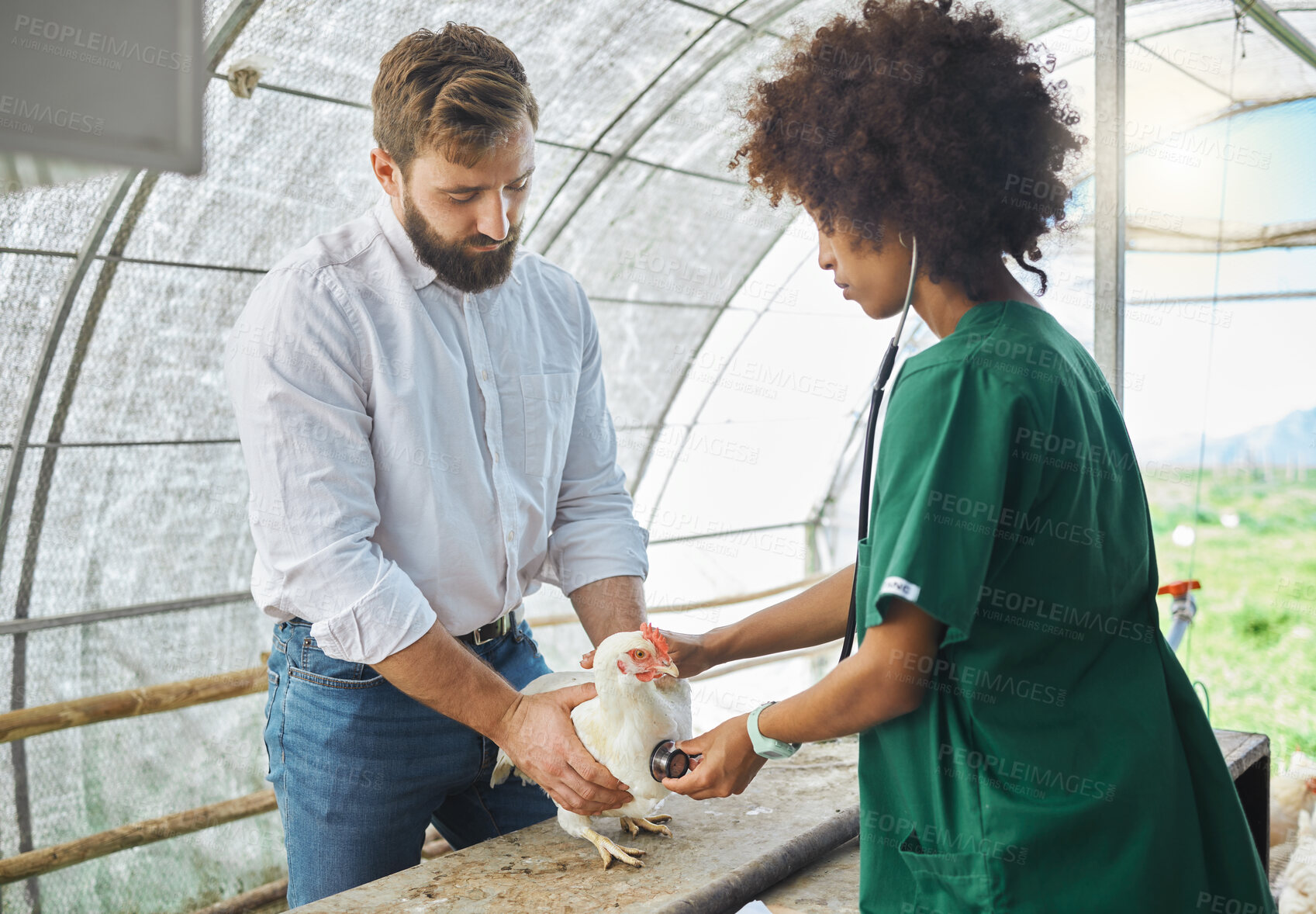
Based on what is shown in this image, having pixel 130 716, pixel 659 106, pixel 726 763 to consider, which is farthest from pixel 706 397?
pixel 726 763

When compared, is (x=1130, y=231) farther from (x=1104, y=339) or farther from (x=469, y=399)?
(x=469, y=399)

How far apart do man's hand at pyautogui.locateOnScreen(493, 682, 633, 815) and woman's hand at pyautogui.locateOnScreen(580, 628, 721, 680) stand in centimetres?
15

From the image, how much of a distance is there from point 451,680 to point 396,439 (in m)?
0.49

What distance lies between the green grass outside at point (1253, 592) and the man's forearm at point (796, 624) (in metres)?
6.68

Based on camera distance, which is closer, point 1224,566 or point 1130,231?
point 1130,231

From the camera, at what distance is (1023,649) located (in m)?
1.24

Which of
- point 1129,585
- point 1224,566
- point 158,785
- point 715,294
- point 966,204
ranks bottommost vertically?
point 158,785

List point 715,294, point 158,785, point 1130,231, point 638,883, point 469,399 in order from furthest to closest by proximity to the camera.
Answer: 1. point 715,294
2. point 1130,231
3. point 158,785
4. point 469,399
5. point 638,883

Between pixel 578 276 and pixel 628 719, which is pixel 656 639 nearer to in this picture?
pixel 628 719

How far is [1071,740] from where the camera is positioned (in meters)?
1.25

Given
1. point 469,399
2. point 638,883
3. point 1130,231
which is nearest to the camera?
point 638,883

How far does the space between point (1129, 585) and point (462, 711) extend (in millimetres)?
1220

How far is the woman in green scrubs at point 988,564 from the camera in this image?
1.21 metres

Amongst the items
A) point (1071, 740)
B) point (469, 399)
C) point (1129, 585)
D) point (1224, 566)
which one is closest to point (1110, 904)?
point (1071, 740)
